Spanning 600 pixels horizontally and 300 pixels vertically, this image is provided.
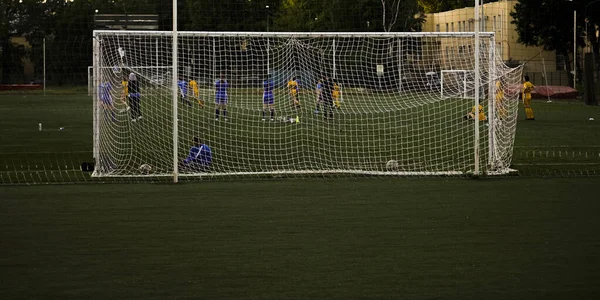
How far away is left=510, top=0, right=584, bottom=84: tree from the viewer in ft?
189

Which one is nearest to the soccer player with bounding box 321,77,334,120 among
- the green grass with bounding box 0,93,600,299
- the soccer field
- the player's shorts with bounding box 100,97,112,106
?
the soccer field

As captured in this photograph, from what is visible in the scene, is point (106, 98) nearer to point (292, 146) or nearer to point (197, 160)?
point (197, 160)

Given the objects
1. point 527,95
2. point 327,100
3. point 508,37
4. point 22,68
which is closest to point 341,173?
point 327,100

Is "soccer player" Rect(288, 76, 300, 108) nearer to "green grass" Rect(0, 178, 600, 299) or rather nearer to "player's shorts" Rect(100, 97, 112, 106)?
"player's shorts" Rect(100, 97, 112, 106)

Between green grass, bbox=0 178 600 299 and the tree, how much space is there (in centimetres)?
4532

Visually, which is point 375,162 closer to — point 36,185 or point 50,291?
point 36,185

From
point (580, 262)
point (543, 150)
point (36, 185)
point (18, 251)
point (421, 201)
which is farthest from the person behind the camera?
point (543, 150)

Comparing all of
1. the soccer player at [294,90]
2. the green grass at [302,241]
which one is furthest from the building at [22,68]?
the green grass at [302,241]

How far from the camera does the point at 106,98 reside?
55.5ft

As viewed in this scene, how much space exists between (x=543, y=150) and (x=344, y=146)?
14.1ft

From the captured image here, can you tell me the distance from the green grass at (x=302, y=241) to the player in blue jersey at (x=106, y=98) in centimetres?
208

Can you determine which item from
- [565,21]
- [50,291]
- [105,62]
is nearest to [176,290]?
[50,291]

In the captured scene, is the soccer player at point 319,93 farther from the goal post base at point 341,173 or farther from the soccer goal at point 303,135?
the goal post base at point 341,173

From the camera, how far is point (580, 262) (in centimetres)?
842
